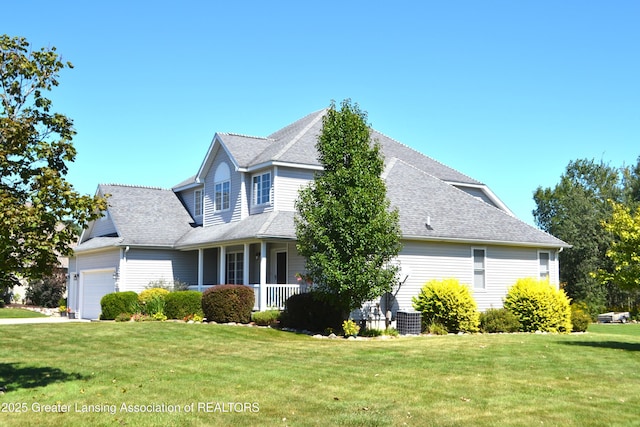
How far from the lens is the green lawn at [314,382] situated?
1030cm

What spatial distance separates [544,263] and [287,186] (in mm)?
12306

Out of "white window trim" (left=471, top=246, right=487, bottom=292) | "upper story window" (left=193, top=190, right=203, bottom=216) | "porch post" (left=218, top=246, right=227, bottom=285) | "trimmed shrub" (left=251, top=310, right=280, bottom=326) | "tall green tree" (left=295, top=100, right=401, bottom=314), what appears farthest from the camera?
"upper story window" (left=193, top=190, right=203, bottom=216)

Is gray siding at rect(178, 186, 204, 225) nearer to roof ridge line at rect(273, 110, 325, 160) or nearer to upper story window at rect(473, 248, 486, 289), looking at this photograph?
roof ridge line at rect(273, 110, 325, 160)

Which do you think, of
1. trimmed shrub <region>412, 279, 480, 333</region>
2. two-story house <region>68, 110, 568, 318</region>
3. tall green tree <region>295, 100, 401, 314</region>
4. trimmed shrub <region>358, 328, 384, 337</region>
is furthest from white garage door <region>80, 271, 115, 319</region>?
trimmed shrub <region>412, 279, 480, 333</region>

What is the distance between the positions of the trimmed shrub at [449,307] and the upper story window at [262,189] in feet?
27.5

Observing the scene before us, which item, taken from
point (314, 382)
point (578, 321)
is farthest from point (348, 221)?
point (578, 321)

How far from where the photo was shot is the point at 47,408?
1102 centimetres

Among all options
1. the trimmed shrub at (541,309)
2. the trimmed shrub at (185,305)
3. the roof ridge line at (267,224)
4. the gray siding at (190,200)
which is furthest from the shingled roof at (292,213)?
→ the trimmed shrub at (541,309)

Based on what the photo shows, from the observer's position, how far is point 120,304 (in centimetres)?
3027

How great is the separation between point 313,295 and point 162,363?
373 inches

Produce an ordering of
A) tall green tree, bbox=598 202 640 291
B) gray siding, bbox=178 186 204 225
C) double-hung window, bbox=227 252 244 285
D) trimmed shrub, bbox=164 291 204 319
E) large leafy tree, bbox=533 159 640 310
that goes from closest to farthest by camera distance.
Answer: tall green tree, bbox=598 202 640 291, trimmed shrub, bbox=164 291 204 319, double-hung window, bbox=227 252 244 285, gray siding, bbox=178 186 204 225, large leafy tree, bbox=533 159 640 310

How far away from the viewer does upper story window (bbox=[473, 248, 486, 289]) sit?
98.2 feet

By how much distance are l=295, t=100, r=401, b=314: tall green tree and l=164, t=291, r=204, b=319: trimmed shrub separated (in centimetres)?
630

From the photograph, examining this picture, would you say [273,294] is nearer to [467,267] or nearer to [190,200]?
[467,267]
